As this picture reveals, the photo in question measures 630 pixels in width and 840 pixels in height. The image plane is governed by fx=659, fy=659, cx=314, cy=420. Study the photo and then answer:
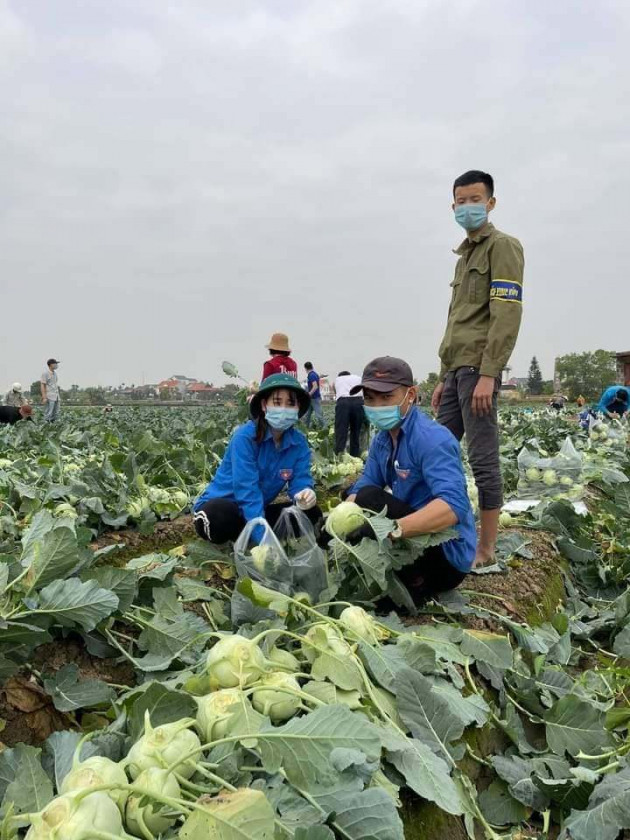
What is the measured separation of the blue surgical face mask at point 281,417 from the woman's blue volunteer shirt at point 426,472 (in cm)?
54

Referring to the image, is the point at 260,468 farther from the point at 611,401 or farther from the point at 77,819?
the point at 611,401

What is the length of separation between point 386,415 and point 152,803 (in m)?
2.12

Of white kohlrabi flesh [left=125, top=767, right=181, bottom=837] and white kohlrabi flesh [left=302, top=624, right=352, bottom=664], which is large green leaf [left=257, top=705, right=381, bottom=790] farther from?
white kohlrabi flesh [left=302, top=624, right=352, bottom=664]

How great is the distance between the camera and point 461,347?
4.22 metres

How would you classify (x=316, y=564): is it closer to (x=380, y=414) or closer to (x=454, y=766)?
(x=380, y=414)

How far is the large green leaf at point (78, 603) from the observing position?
221 cm

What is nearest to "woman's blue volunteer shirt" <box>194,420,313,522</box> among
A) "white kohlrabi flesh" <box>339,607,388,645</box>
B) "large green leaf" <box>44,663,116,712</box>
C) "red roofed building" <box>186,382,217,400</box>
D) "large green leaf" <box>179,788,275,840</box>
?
"white kohlrabi flesh" <box>339,607,388,645</box>

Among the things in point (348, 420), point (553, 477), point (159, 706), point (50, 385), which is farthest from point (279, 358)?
point (50, 385)

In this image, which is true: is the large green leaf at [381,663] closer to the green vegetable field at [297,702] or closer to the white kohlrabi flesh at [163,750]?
the green vegetable field at [297,702]

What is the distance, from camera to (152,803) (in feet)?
4.97

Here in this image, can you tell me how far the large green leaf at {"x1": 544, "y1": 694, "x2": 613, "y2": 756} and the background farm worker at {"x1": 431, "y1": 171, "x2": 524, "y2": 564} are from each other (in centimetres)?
159

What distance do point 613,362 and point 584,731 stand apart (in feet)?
263

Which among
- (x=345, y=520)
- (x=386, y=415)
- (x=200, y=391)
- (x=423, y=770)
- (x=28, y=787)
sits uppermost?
(x=200, y=391)

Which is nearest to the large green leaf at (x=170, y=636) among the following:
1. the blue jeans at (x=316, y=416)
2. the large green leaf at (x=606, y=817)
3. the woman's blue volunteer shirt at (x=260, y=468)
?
the woman's blue volunteer shirt at (x=260, y=468)
